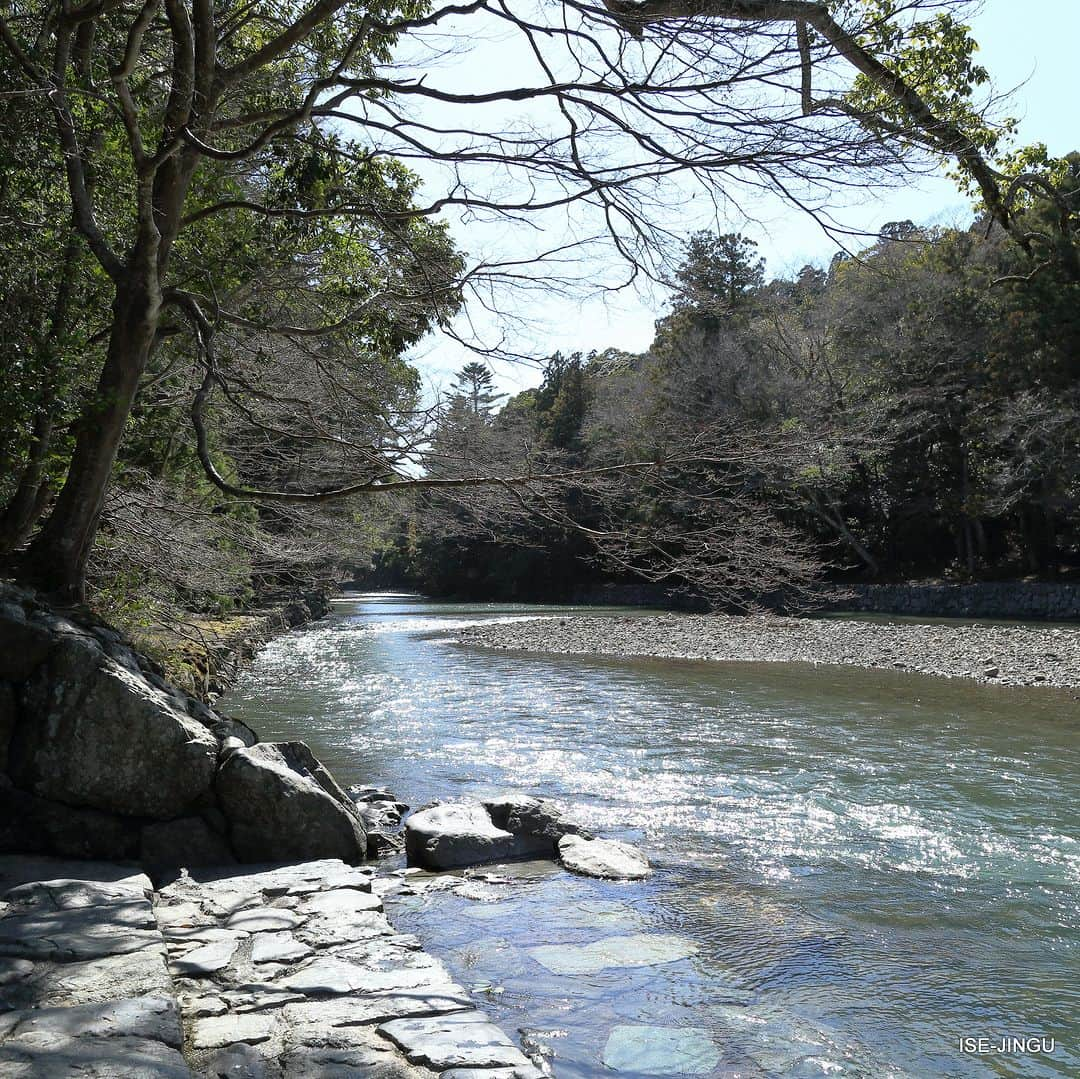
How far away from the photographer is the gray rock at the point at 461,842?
5.94m

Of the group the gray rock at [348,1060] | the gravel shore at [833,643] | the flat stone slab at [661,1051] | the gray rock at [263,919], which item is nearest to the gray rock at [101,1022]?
the gray rock at [348,1060]

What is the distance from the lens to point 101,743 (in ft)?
16.7

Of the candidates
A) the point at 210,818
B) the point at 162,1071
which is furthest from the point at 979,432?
the point at 162,1071

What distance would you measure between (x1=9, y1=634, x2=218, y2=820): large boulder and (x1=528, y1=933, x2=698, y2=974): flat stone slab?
2.20 meters

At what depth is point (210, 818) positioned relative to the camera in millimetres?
5316

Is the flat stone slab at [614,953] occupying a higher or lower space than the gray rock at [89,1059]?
lower

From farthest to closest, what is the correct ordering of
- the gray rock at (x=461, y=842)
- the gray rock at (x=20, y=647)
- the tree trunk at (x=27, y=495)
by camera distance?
1. the tree trunk at (x=27, y=495)
2. the gray rock at (x=461, y=842)
3. the gray rock at (x=20, y=647)

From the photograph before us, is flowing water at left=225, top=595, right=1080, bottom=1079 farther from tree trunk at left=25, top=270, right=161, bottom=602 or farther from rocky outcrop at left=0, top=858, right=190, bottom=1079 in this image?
tree trunk at left=25, top=270, right=161, bottom=602

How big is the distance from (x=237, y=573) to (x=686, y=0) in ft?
27.1

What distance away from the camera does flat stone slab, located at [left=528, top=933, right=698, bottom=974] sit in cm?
439

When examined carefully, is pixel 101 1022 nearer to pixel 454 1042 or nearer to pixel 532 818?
pixel 454 1042

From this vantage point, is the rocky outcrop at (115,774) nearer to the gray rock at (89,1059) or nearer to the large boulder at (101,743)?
the large boulder at (101,743)

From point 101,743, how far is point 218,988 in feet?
6.67

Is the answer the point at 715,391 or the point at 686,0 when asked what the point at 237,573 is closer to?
the point at 686,0
